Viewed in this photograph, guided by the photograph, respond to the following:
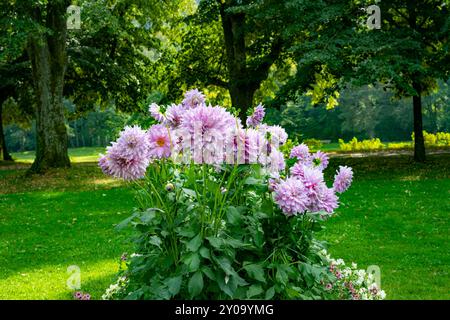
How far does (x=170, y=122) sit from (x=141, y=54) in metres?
23.6

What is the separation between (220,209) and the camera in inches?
130

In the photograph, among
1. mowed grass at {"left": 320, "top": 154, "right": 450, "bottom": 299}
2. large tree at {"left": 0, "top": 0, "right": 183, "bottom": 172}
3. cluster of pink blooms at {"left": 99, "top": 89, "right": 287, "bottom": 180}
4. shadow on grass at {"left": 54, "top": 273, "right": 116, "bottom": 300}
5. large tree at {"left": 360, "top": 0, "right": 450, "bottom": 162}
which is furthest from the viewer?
large tree at {"left": 0, "top": 0, "right": 183, "bottom": 172}

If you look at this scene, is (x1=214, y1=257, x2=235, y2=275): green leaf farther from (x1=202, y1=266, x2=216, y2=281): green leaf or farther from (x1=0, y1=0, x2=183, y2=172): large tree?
(x1=0, y1=0, x2=183, y2=172): large tree

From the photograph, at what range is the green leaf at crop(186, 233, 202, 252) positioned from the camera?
318 centimetres

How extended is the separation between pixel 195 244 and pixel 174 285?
0.95 feet

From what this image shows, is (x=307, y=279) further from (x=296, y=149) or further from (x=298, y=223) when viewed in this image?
(x=296, y=149)

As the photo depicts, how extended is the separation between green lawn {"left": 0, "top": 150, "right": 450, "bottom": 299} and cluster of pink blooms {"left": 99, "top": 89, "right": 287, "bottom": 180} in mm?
703

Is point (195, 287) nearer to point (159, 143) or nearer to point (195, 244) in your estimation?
point (195, 244)

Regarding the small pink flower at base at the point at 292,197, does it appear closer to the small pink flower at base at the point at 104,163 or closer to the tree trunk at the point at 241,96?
the small pink flower at base at the point at 104,163

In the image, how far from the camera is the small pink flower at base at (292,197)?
314 cm

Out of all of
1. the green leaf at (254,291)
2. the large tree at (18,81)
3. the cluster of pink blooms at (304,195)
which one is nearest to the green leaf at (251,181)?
the cluster of pink blooms at (304,195)

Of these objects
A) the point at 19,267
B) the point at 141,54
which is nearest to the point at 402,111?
the point at 141,54

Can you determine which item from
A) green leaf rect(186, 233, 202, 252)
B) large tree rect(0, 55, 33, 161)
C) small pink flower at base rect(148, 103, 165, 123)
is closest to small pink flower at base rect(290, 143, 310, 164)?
small pink flower at base rect(148, 103, 165, 123)

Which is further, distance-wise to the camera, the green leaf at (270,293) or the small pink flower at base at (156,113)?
the small pink flower at base at (156,113)
